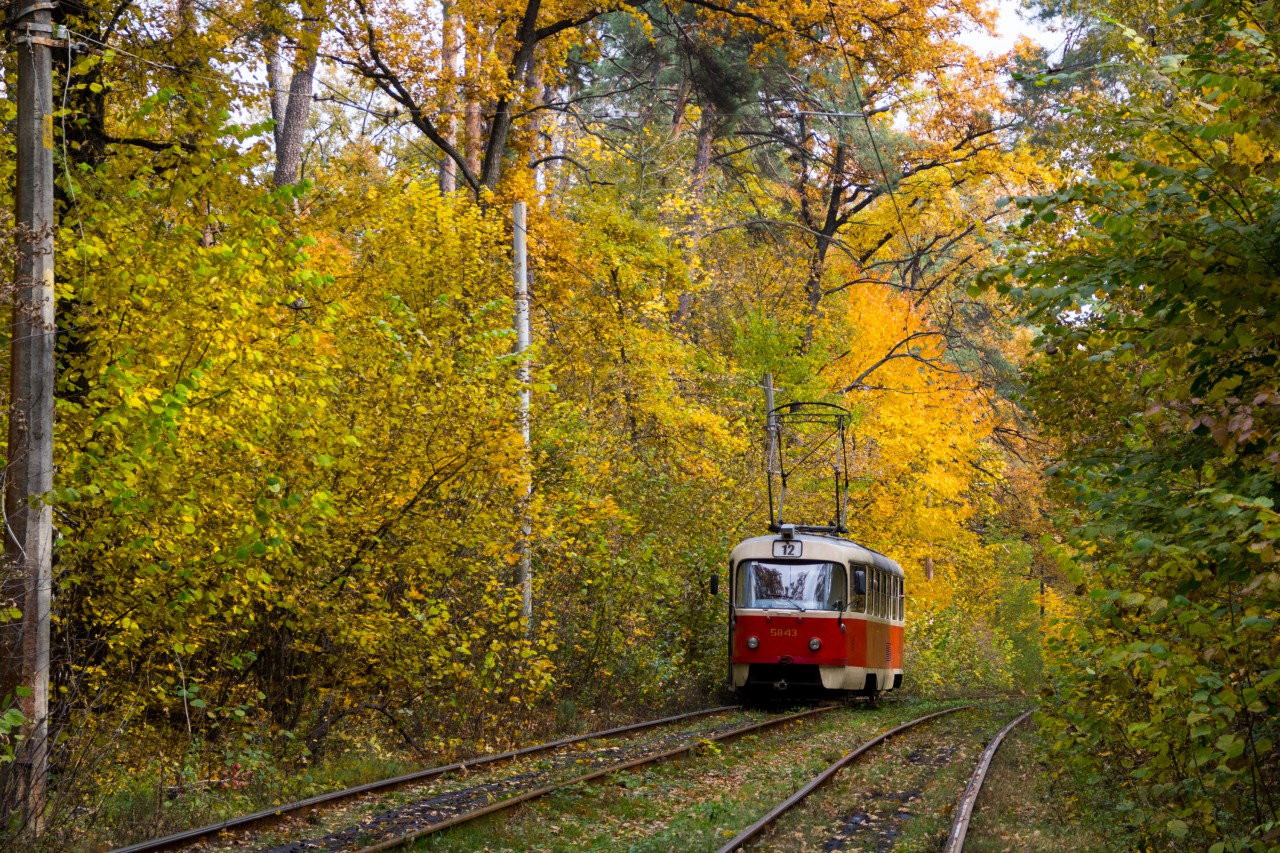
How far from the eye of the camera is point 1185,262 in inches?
209

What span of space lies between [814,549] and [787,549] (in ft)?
1.45

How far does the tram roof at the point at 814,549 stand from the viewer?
2061 cm

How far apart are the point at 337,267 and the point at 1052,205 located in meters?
12.2

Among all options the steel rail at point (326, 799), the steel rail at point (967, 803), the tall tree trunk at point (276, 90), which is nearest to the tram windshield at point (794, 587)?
the steel rail at point (967, 803)

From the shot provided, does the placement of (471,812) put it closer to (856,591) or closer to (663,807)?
(663,807)

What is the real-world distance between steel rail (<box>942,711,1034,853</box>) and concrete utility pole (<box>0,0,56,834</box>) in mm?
6218

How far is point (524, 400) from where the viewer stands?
14.5m

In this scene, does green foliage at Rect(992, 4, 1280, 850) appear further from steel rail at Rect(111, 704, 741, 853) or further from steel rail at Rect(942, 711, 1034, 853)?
steel rail at Rect(111, 704, 741, 853)

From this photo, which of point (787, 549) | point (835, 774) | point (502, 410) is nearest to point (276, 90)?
point (502, 410)

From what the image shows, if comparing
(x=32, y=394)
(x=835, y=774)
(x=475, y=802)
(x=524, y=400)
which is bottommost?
(x=835, y=774)

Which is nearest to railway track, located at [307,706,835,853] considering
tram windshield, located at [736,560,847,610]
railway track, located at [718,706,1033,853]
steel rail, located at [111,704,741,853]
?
steel rail, located at [111,704,741,853]

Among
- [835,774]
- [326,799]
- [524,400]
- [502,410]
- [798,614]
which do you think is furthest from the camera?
[798,614]

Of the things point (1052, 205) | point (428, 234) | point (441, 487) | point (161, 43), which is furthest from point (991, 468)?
point (1052, 205)

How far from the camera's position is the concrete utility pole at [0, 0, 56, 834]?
8.45 m
